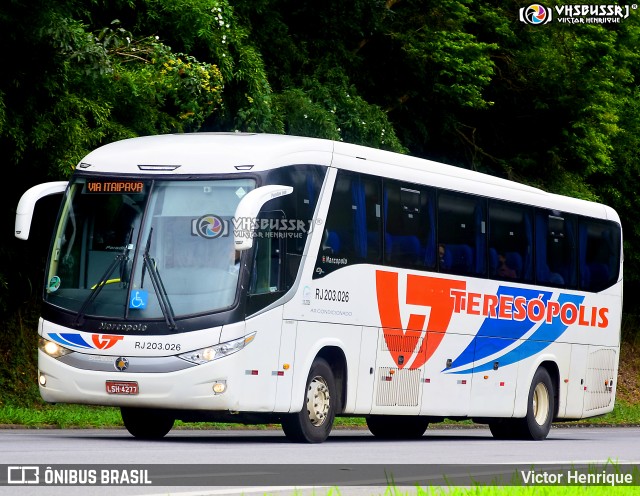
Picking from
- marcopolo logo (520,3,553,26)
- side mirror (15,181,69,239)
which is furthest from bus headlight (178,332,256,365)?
marcopolo logo (520,3,553,26)

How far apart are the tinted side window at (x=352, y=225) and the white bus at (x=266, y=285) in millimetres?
24

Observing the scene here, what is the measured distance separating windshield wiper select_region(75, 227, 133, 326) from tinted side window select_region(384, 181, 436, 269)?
155 inches

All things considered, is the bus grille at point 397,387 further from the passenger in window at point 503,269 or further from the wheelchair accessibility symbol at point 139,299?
the wheelchair accessibility symbol at point 139,299

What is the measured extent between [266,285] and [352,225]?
2031 millimetres

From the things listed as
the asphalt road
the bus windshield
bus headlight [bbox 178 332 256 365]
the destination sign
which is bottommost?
the asphalt road

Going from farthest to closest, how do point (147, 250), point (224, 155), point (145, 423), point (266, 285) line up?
point (145, 423) → point (224, 155) → point (266, 285) → point (147, 250)

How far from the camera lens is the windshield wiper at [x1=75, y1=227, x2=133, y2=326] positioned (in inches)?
690

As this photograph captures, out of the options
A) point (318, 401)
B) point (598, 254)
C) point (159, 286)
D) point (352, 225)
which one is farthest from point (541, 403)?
point (159, 286)

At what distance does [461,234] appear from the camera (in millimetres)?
21938

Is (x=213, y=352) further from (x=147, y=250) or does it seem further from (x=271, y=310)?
(x=147, y=250)

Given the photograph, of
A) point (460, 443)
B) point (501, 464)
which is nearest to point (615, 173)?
point (460, 443)

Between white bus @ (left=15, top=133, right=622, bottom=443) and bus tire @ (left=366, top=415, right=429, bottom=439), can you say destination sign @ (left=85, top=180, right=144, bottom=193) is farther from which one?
bus tire @ (left=366, top=415, right=429, bottom=439)

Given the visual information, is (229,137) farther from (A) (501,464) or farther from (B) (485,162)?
(B) (485,162)

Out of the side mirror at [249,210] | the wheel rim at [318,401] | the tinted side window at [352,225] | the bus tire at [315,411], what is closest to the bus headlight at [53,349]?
the side mirror at [249,210]
